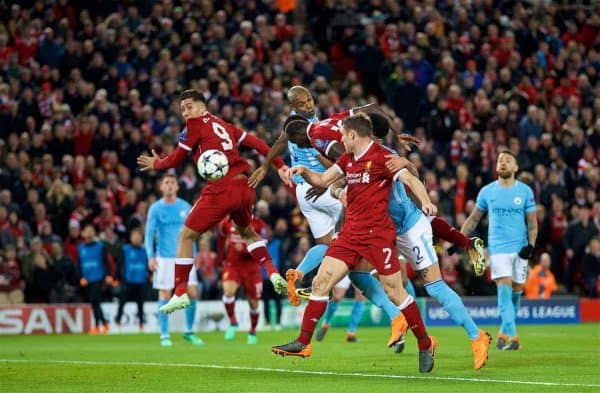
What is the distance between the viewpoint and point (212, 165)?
14.7m

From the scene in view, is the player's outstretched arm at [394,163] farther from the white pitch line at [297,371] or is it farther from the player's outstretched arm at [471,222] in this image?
the player's outstretched arm at [471,222]

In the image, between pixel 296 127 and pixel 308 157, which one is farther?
pixel 308 157

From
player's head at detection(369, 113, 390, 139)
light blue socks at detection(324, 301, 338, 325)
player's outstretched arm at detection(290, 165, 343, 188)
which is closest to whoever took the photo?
player's outstretched arm at detection(290, 165, 343, 188)

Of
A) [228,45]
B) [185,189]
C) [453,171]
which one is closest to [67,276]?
[185,189]

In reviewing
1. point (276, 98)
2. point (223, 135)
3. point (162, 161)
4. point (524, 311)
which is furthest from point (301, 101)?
point (524, 311)

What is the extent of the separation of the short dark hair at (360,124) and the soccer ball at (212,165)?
317cm

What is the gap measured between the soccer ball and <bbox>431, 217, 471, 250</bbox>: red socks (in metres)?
2.66

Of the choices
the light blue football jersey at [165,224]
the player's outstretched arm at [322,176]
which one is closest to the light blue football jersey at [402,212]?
the player's outstretched arm at [322,176]

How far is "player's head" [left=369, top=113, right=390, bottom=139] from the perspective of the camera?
40.8 feet

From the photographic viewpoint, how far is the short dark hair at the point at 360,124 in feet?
38.8

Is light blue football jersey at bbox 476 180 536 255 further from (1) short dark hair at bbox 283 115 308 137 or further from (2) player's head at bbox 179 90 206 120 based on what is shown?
(2) player's head at bbox 179 90 206 120

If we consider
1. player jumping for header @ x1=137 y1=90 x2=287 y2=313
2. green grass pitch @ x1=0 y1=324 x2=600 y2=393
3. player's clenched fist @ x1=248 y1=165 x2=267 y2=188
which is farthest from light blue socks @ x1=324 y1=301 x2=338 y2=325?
player's clenched fist @ x1=248 y1=165 x2=267 y2=188

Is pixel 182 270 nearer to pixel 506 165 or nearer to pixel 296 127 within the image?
pixel 296 127

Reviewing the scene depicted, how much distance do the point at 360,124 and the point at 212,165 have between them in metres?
3.32
